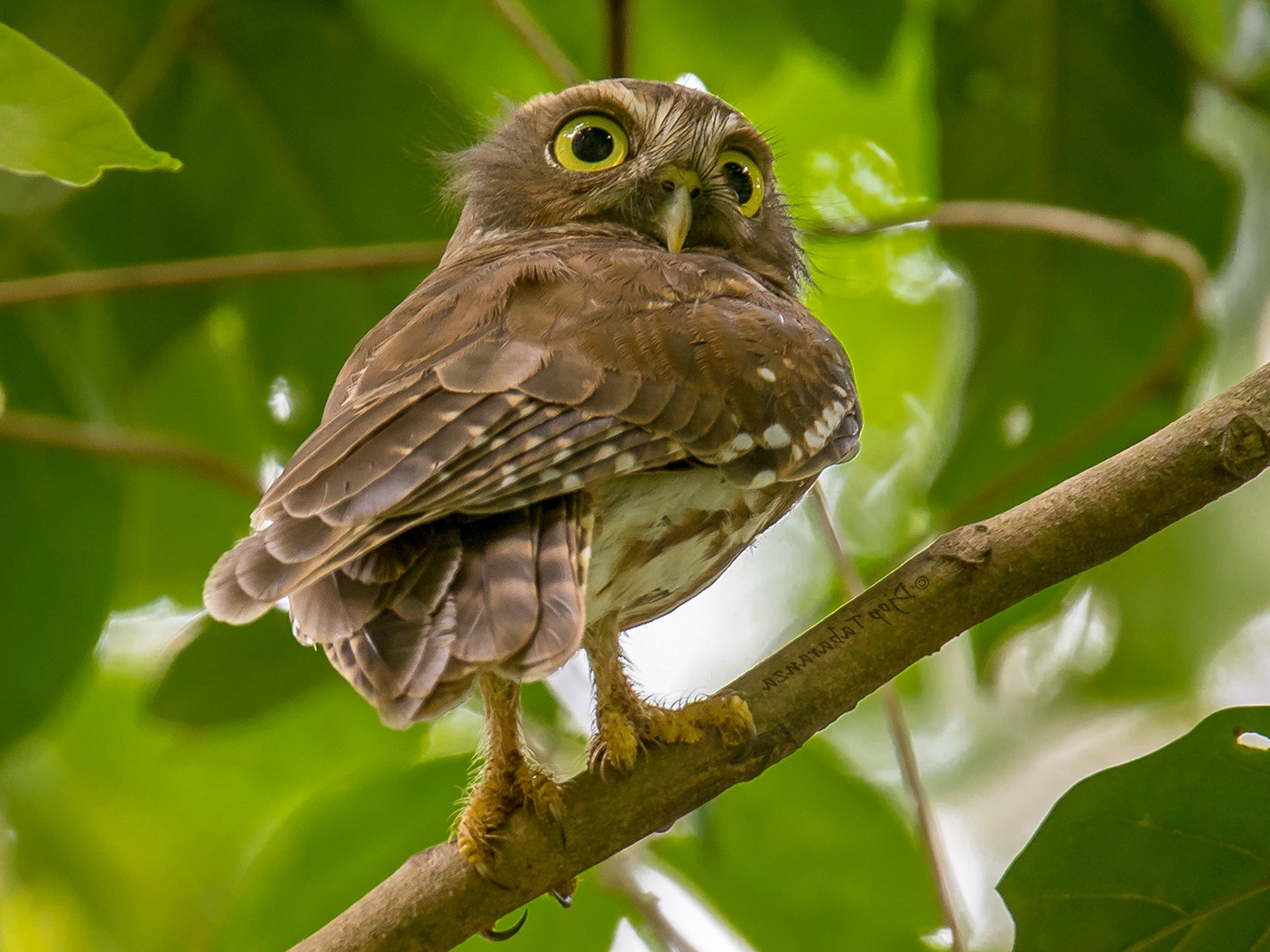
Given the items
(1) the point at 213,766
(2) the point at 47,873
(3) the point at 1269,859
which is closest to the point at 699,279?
(3) the point at 1269,859

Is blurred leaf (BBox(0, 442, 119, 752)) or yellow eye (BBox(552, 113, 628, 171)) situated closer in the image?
blurred leaf (BBox(0, 442, 119, 752))

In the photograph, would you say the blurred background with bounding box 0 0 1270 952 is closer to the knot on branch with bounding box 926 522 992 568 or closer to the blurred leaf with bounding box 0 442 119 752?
the blurred leaf with bounding box 0 442 119 752

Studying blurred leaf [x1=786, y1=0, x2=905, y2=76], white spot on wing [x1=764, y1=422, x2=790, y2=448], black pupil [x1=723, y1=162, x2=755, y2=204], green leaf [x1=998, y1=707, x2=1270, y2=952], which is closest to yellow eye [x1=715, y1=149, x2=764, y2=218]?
black pupil [x1=723, y1=162, x2=755, y2=204]

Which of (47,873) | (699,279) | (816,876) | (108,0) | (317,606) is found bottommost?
(816,876)

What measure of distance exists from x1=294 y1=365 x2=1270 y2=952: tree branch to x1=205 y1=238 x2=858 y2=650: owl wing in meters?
0.40

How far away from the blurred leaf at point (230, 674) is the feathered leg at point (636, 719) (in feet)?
4.03

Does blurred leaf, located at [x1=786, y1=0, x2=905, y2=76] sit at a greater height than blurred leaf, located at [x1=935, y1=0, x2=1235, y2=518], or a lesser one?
greater

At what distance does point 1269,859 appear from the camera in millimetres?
2613

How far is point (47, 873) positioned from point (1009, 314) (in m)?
3.54

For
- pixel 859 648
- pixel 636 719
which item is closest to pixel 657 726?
pixel 636 719

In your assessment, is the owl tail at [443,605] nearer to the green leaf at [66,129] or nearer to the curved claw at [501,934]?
the green leaf at [66,129]

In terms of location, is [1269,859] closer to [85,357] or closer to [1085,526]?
[1085,526]

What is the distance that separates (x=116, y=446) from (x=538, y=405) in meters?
1.90

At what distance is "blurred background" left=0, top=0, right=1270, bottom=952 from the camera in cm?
402
